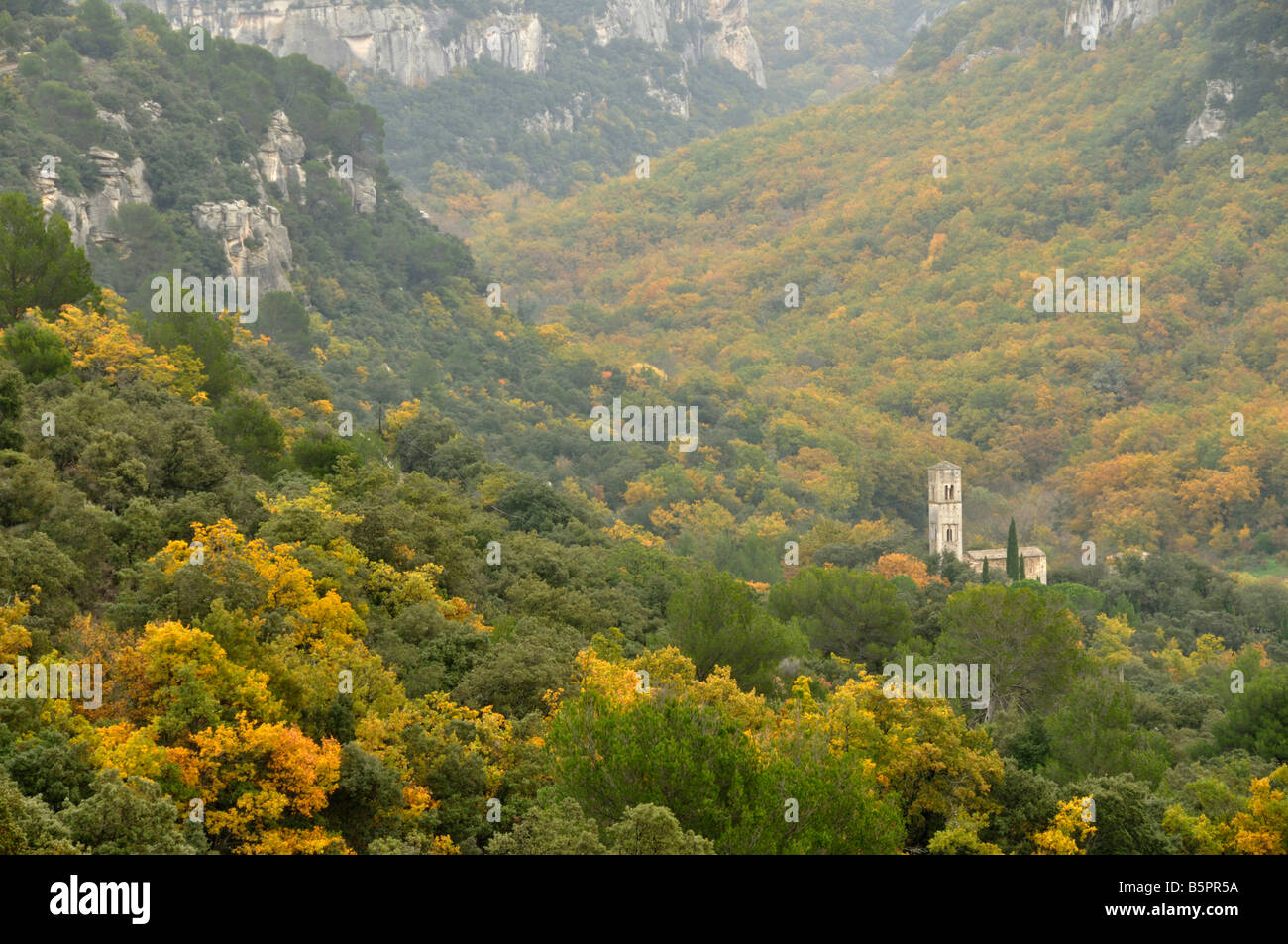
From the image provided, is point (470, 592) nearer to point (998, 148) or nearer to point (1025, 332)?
point (1025, 332)

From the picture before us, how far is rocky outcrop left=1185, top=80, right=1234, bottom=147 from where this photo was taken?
114938 millimetres

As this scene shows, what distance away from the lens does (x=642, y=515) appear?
74188mm

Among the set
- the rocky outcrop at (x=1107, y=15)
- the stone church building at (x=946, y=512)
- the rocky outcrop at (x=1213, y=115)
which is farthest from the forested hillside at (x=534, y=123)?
the stone church building at (x=946, y=512)

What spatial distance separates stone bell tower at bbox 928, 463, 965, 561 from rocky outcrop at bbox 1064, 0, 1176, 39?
78.0 metres

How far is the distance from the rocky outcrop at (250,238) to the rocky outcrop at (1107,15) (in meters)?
89.6

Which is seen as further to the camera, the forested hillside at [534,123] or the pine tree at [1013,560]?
the forested hillside at [534,123]

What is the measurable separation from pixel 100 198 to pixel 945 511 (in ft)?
129

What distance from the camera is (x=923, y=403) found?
99.9 m

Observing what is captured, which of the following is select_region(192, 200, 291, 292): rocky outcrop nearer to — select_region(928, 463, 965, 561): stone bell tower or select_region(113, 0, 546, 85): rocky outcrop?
select_region(928, 463, 965, 561): stone bell tower

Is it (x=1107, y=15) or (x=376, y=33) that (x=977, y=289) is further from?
(x=376, y=33)

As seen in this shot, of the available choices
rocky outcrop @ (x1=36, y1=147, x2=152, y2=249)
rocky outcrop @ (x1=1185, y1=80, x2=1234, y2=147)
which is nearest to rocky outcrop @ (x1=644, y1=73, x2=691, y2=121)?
rocky outcrop @ (x1=1185, y1=80, x2=1234, y2=147)

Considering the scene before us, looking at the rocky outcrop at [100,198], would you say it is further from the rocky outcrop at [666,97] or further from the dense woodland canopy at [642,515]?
the rocky outcrop at [666,97]

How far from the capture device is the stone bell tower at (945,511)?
69.2 meters
